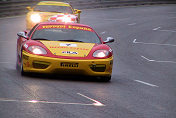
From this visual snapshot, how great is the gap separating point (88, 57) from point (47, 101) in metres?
3.05

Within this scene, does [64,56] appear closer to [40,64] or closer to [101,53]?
[40,64]

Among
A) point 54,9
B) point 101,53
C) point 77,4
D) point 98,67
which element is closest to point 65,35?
point 101,53

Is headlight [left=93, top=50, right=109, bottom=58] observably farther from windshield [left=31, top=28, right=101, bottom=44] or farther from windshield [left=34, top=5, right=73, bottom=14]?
windshield [left=34, top=5, right=73, bottom=14]

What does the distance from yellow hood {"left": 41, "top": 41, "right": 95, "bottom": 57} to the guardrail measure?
847 inches

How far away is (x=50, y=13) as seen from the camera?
22.5 meters

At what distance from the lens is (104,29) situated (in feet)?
95.9

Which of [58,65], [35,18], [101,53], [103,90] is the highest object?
[101,53]

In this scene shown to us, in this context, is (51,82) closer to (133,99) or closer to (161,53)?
(133,99)

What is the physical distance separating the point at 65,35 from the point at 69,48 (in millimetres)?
963

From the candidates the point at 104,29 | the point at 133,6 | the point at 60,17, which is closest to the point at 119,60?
the point at 60,17

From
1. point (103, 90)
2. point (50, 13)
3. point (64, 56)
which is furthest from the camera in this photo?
point (50, 13)

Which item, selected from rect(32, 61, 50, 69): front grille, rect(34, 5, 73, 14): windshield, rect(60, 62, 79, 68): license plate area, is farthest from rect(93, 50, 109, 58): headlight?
rect(34, 5, 73, 14): windshield

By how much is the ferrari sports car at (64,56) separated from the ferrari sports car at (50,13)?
10.7 m

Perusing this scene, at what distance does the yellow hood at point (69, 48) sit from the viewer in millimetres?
10547
